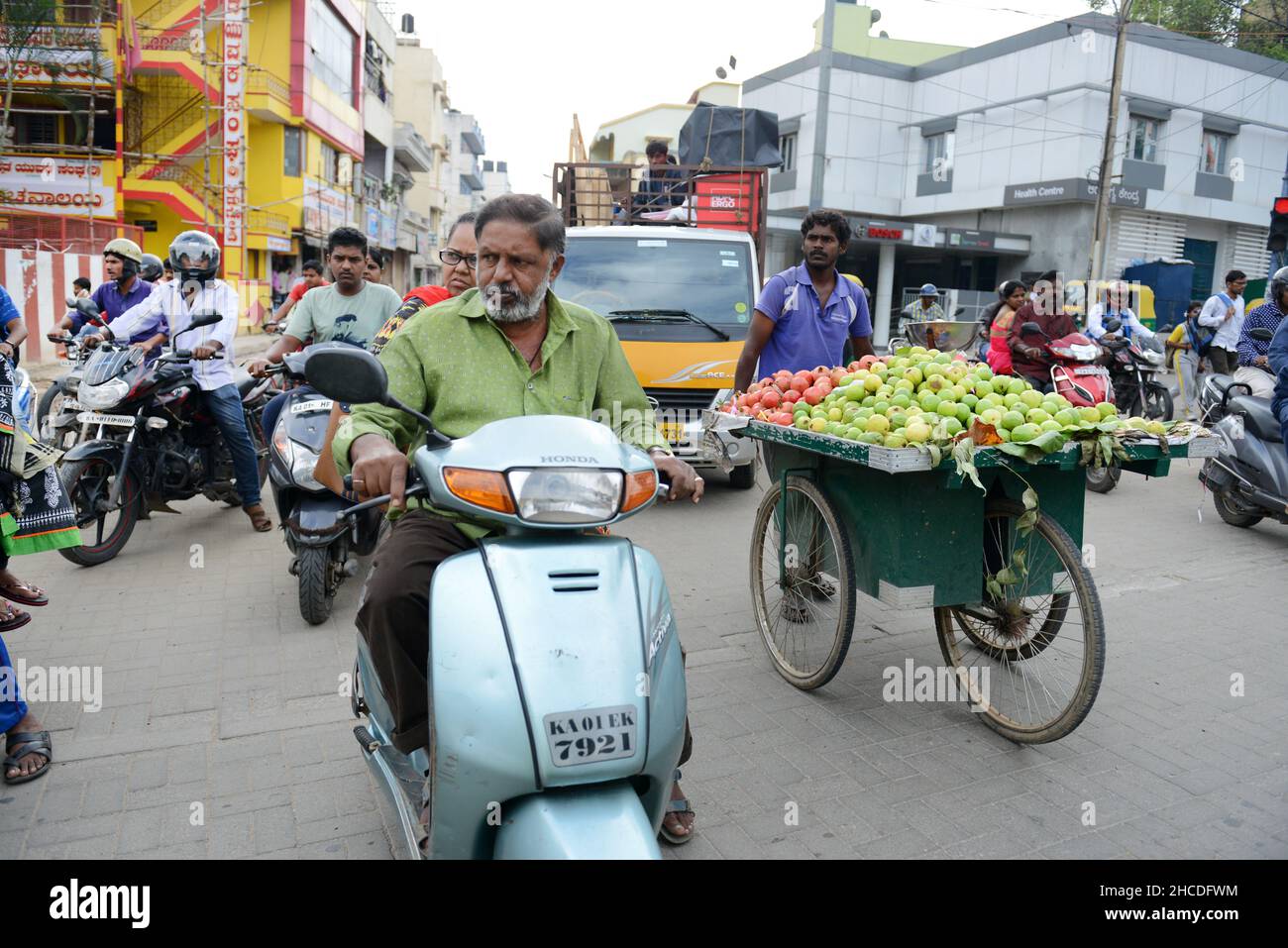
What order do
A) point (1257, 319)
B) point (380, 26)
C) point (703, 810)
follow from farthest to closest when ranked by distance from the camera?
point (380, 26)
point (1257, 319)
point (703, 810)

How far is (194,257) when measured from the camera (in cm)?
606

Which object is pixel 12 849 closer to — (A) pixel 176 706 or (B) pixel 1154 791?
(A) pixel 176 706

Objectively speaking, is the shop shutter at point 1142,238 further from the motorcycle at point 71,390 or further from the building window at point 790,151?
the motorcycle at point 71,390

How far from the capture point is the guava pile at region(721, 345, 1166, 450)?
3.30 m

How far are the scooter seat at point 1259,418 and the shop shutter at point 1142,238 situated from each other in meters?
23.3

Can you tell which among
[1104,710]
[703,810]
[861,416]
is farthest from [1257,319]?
[703,810]

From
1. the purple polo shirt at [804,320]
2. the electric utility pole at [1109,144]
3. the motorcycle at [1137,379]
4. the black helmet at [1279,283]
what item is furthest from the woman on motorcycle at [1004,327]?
the electric utility pole at [1109,144]

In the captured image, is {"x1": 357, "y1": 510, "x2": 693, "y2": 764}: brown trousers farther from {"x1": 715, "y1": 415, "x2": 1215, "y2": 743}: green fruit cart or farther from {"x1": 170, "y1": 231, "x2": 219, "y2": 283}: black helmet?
{"x1": 170, "y1": 231, "x2": 219, "y2": 283}: black helmet

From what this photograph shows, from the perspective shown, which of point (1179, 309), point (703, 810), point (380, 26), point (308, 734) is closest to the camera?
point (703, 810)

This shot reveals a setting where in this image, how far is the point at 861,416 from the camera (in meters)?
3.60

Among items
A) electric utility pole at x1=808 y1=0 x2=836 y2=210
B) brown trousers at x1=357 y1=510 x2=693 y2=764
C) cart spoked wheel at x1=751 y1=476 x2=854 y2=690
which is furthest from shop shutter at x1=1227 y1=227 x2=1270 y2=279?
brown trousers at x1=357 y1=510 x2=693 y2=764

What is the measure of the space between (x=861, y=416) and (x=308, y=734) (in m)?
2.43

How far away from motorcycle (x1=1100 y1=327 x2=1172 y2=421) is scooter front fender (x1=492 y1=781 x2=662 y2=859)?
919cm

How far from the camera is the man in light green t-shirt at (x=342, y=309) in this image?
571 cm
